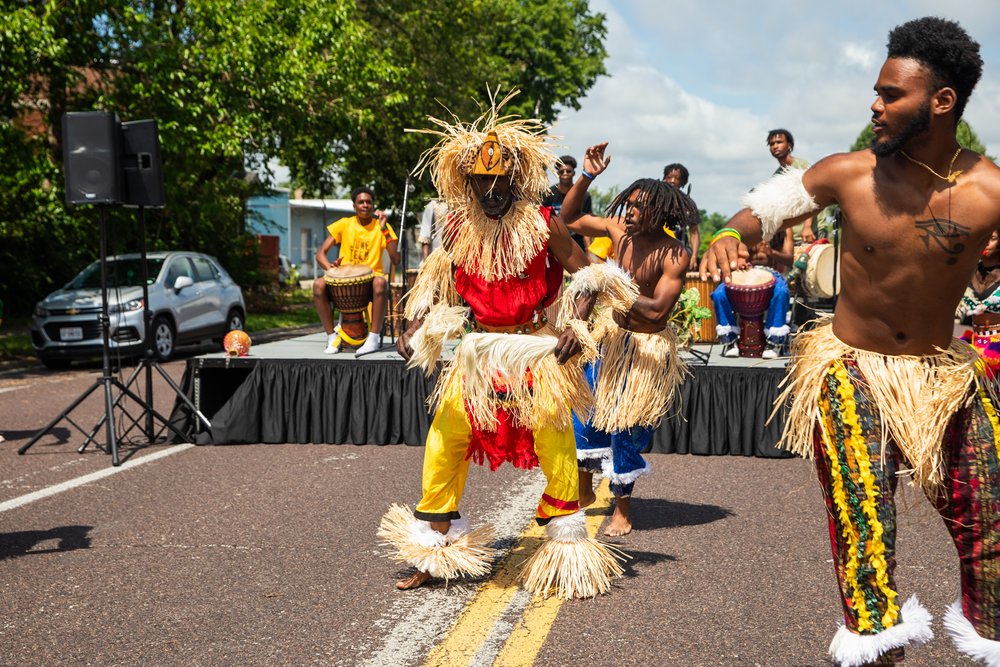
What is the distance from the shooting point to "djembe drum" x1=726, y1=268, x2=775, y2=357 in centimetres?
949

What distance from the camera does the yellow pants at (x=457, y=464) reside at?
470 centimetres

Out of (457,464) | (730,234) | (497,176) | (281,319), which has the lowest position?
(281,319)

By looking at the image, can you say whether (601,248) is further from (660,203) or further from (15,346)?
(15,346)

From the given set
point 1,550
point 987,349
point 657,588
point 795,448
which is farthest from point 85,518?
point 987,349

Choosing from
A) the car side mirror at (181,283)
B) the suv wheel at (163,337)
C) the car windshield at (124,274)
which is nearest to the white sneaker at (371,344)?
the suv wheel at (163,337)

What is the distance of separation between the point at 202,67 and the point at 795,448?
14.7 meters

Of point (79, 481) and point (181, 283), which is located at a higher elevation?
point (181, 283)

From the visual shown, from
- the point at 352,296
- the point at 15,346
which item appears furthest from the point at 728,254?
the point at 15,346

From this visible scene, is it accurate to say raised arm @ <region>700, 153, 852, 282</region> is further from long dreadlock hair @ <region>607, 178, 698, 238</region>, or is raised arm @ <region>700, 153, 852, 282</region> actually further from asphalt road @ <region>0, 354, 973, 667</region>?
long dreadlock hair @ <region>607, 178, 698, 238</region>

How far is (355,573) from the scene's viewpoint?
16.3 feet

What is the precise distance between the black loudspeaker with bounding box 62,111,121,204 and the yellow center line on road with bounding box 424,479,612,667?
16.2 feet

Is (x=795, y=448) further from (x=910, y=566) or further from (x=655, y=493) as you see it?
(x=655, y=493)

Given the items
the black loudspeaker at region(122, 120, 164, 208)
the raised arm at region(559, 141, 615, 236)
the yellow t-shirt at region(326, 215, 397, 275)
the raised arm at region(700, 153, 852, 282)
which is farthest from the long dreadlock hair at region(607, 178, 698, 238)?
the yellow t-shirt at region(326, 215, 397, 275)

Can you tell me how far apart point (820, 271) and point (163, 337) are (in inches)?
379
